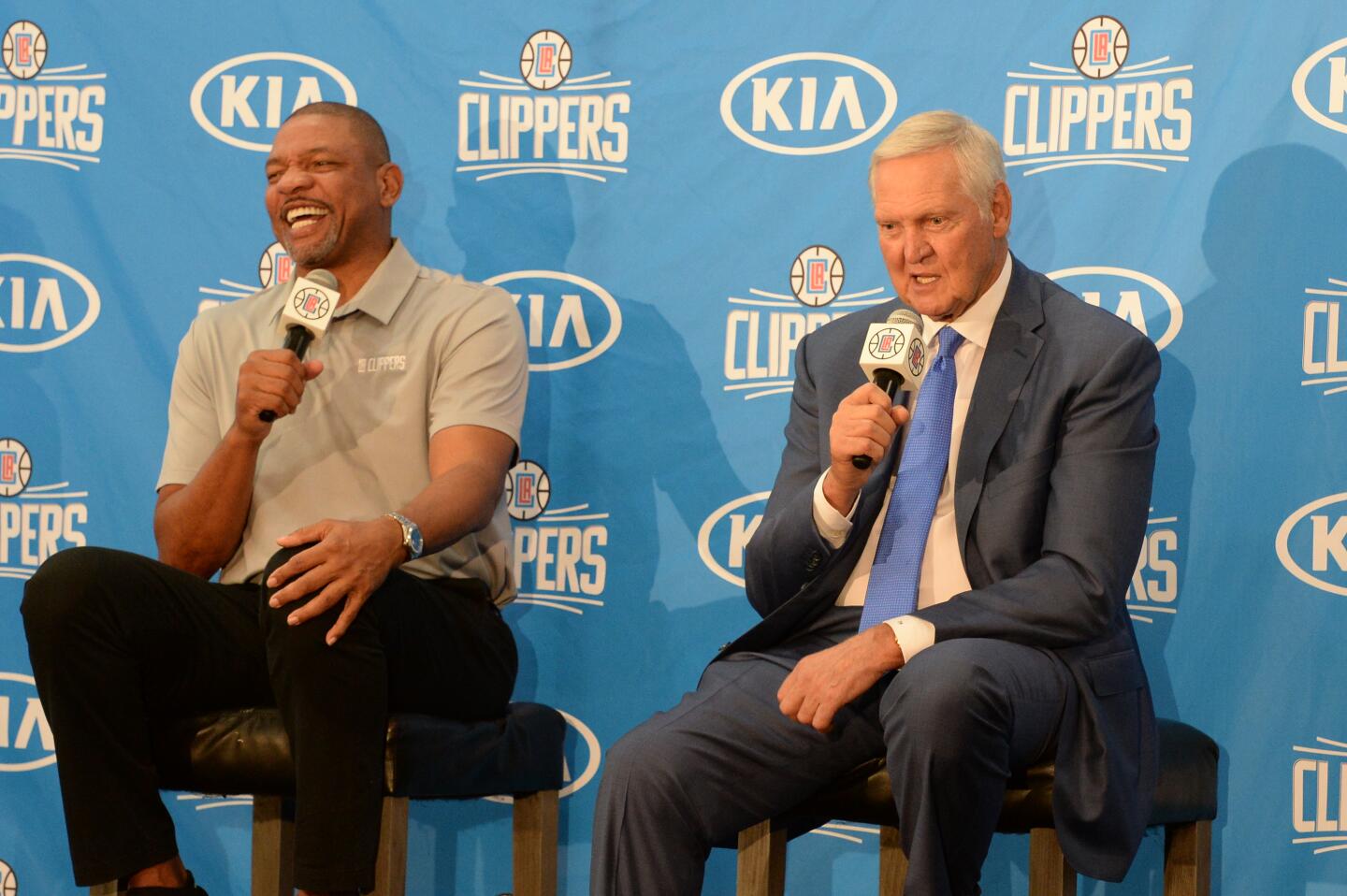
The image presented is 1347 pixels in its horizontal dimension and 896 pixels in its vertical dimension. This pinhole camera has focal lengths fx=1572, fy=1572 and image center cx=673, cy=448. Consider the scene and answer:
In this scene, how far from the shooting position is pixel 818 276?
3195 mm

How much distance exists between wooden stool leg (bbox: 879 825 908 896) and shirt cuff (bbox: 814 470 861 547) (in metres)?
0.60

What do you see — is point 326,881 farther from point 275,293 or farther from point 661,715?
point 275,293

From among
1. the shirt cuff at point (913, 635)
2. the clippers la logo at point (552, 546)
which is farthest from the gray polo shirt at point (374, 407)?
the shirt cuff at point (913, 635)

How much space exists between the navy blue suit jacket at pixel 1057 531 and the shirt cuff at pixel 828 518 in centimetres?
1

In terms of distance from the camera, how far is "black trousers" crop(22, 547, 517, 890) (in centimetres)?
232

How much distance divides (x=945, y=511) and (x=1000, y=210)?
50 cm

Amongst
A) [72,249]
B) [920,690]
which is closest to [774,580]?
[920,690]

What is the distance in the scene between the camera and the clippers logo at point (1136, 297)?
297cm

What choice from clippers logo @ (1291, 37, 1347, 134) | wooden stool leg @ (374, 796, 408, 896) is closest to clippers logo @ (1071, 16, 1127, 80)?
clippers logo @ (1291, 37, 1347, 134)

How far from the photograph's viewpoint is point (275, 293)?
3086 millimetres

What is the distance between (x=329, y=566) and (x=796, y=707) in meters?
0.73

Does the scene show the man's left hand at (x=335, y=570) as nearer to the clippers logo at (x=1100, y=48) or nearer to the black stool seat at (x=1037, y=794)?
the black stool seat at (x=1037, y=794)

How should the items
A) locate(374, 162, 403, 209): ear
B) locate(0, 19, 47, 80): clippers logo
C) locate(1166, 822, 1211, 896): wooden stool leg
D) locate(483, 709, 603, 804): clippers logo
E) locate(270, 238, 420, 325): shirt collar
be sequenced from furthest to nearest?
1. locate(0, 19, 47, 80): clippers logo
2. locate(483, 709, 603, 804): clippers logo
3. locate(374, 162, 403, 209): ear
4. locate(270, 238, 420, 325): shirt collar
5. locate(1166, 822, 1211, 896): wooden stool leg

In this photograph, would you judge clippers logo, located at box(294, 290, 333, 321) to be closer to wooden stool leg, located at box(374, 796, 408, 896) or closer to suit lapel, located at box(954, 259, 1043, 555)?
wooden stool leg, located at box(374, 796, 408, 896)
